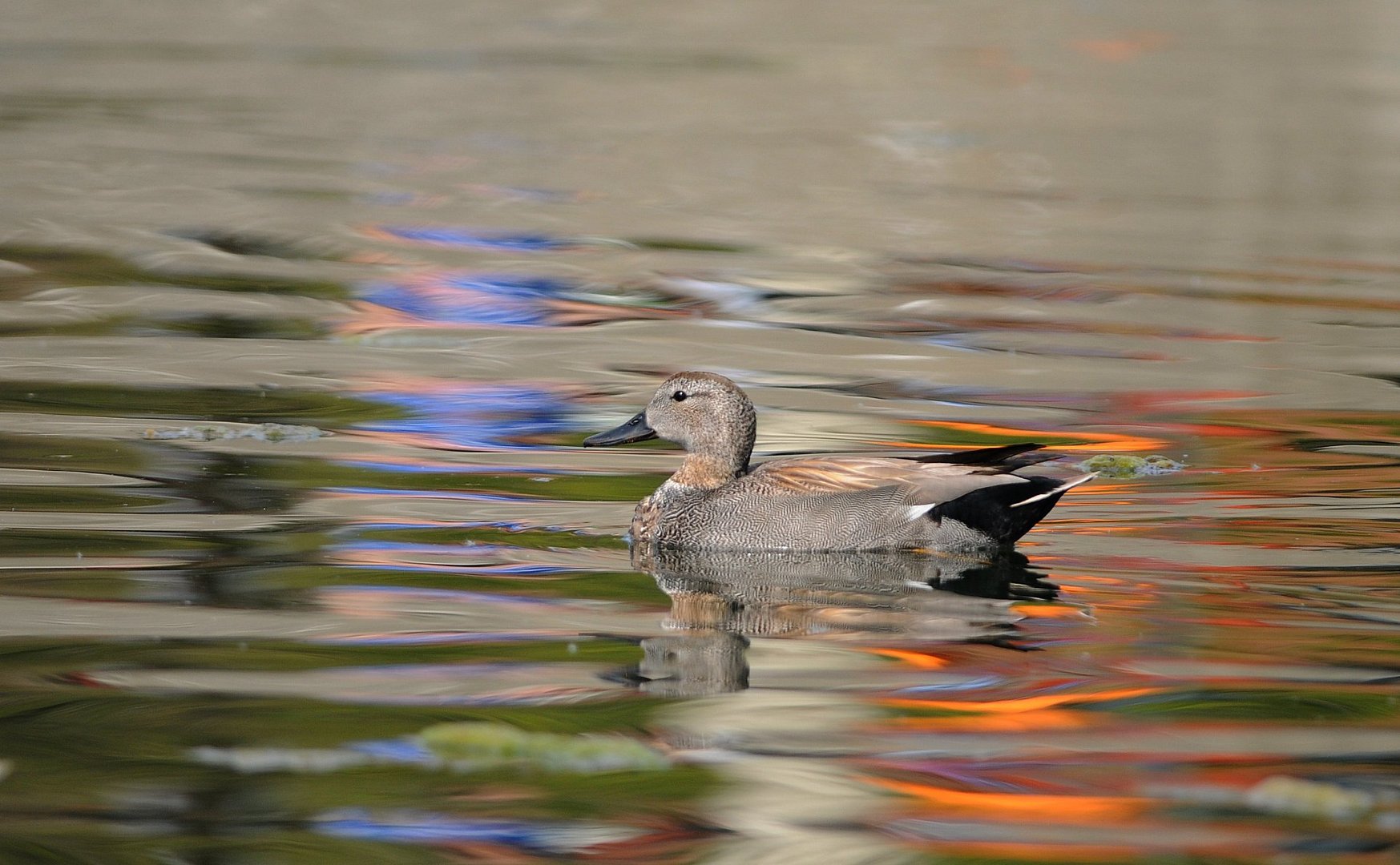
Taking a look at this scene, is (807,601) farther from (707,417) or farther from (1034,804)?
(1034,804)

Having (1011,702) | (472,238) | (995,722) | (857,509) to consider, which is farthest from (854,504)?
(472,238)

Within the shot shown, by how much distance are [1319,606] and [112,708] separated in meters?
3.51

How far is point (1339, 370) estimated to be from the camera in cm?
1066

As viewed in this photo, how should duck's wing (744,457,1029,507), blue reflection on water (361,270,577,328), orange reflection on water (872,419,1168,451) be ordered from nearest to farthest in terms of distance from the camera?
duck's wing (744,457,1029,507) < orange reflection on water (872,419,1168,451) < blue reflection on water (361,270,577,328)

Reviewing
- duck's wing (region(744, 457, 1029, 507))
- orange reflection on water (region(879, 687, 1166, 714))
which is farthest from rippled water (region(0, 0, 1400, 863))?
duck's wing (region(744, 457, 1029, 507))

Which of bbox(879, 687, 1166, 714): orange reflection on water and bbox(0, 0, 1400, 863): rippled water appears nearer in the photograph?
bbox(0, 0, 1400, 863): rippled water

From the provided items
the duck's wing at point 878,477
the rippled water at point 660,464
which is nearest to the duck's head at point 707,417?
the duck's wing at point 878,477

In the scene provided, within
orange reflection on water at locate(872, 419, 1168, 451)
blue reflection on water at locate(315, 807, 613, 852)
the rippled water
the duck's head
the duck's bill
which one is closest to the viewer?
blue reflection on water at locate(315, 807, 613, 852)

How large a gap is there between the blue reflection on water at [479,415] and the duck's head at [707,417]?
1270 millimetres

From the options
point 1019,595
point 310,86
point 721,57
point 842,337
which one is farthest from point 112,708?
point 721,57

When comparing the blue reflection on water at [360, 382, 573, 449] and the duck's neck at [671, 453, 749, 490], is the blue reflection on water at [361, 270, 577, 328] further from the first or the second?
the duck's neck at [671, 453, 749, 490]

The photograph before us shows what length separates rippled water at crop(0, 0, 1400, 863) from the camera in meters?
4.89

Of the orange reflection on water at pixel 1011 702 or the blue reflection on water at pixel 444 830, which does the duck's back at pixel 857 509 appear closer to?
the orange reflection on water at pixel 1011 702

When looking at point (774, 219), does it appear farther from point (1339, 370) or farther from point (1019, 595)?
point (1019, 595)
